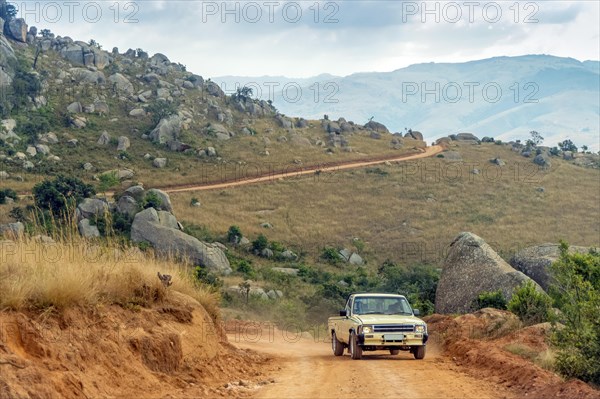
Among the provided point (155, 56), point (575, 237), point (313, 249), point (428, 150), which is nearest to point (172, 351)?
point (313, 249)

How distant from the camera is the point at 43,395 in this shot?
8352mm

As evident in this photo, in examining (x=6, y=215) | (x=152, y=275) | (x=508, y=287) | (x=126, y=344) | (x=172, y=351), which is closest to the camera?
(x=126, y=344)

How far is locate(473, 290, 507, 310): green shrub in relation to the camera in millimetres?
24486

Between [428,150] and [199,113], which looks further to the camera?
[428,150]

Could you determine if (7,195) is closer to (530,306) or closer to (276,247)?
(276,247)

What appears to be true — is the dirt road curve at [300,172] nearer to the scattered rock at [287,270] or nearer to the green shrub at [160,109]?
the green shrub at [160,109]

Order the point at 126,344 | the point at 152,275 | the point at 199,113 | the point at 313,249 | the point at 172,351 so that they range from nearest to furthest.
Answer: the point at 126,344
the point at 172,351
the point at 152,275
the point at 313,249
the point at 199,113

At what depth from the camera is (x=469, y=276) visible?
27.7 metres

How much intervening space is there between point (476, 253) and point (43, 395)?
2219 cm

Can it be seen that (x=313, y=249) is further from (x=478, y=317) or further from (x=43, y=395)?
(x=43, y=395)

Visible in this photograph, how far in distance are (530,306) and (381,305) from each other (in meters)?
5.16

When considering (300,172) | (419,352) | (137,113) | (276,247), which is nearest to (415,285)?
(419,352)

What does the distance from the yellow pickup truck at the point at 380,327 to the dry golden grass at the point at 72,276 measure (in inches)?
206

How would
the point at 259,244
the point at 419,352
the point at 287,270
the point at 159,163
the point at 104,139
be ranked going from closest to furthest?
the point at 419,352, the point at 287,270, the point at 259,244, the point at 159,163, the point at 104,139
